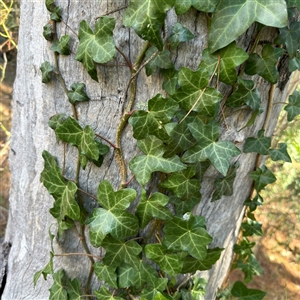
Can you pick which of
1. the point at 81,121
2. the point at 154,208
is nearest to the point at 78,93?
the point at 81,121

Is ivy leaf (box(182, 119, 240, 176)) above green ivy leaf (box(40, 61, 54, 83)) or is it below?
below

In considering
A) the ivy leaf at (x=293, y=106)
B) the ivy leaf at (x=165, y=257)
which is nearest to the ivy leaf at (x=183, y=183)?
the ivy leaf at (x=165, y=257)

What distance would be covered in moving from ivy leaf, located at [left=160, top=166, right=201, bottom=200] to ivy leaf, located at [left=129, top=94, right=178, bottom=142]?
0.34 feet

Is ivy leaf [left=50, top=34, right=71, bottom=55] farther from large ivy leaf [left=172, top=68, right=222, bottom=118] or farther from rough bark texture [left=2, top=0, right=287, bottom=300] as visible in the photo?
large ivy leaf [left=172, top=68, right=222, bottom=118]

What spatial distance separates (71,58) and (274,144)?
1.64 m

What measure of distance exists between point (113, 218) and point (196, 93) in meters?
0.35

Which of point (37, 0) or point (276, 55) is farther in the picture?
point (37, 0)

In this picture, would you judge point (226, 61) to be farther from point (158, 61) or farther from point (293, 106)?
point (293, 106)

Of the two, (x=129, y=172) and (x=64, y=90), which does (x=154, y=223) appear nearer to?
(x=129, y=172)

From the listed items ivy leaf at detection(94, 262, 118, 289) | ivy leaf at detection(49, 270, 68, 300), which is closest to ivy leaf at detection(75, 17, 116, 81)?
ivy leaf at detection(94, 262, 118, 289)

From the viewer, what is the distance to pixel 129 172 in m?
0.80

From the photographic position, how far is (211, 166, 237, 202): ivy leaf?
0.84m

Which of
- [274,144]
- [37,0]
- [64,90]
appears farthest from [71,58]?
[274,144]

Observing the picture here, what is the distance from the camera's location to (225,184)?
0.85m
